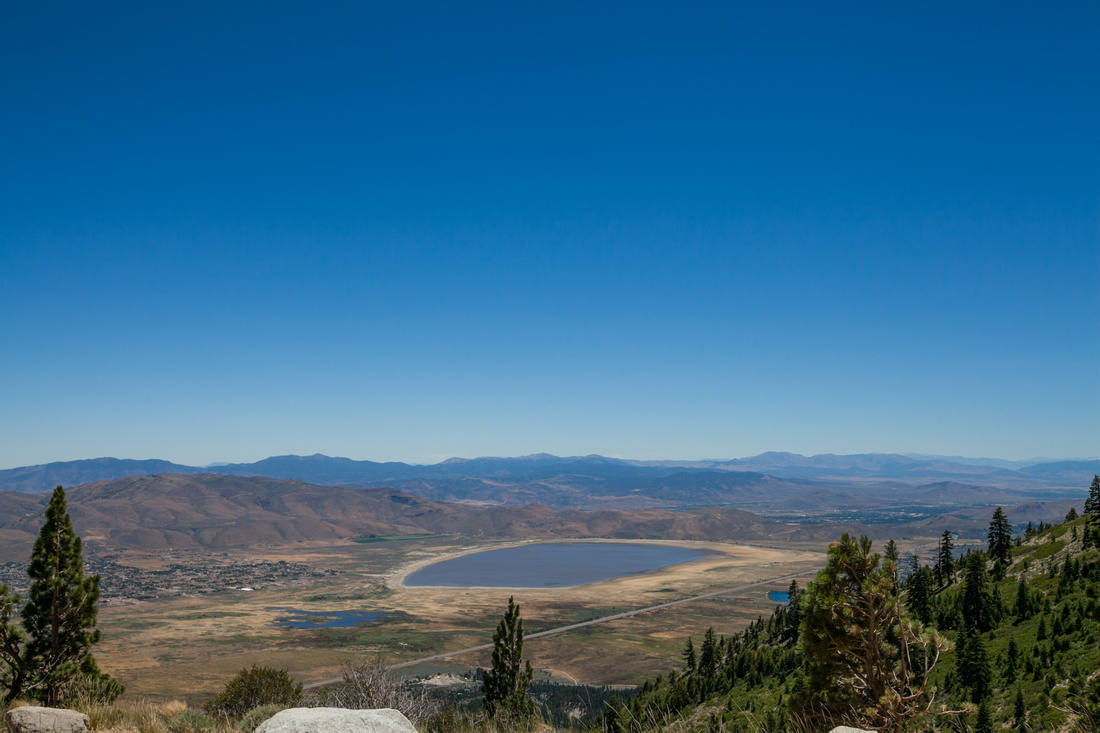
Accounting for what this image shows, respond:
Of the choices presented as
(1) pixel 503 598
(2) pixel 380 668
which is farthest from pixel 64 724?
(1) pixel 503 598

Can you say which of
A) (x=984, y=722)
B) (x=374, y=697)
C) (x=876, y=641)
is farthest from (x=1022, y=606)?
(x=876, y=641)

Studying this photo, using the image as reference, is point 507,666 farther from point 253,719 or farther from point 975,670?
point 975,670

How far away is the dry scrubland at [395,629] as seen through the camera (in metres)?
83.0

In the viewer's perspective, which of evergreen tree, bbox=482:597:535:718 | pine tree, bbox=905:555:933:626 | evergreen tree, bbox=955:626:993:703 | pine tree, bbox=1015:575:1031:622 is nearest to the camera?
evergreen tree, bbox=482:597:535:718

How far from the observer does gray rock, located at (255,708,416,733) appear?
6.05 meters

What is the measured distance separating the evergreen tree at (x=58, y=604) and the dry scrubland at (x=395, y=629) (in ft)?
160

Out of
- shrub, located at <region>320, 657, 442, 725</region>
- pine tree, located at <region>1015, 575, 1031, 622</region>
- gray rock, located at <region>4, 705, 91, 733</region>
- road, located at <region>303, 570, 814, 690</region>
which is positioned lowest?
road, located at <region>303, 570, 814, 690</region>

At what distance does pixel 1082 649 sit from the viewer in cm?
3659

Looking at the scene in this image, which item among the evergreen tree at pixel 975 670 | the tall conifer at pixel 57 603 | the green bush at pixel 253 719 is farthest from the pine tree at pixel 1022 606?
the tall conifer at pixel 57 603

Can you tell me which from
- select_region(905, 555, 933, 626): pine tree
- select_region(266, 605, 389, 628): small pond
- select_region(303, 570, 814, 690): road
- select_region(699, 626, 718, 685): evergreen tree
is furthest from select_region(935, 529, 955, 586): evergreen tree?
select_region(266, 605, 389, 628): small pond

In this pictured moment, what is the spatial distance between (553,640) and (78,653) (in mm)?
92289

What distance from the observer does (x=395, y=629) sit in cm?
10988

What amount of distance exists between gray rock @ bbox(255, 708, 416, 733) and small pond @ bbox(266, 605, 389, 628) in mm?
117504

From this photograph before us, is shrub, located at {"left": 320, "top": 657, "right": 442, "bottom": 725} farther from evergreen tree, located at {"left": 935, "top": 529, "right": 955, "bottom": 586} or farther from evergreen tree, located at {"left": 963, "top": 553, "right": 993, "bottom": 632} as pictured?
evergreen tree, located at {"left": 935, "top": 529, "right": 955, "bottom": 586}
